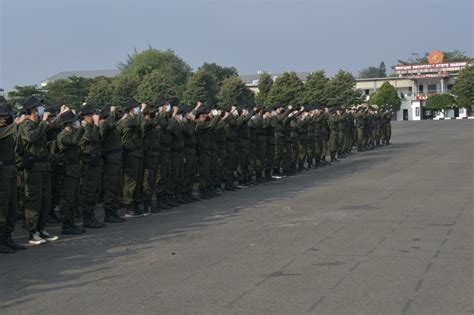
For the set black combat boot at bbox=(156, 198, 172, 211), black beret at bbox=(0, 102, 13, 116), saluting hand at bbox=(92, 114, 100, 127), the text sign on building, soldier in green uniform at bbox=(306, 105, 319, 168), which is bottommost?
black combat boot at bbox=(156, 198, 172, 211)

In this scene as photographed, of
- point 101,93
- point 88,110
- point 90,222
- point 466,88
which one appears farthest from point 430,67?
point 90,222

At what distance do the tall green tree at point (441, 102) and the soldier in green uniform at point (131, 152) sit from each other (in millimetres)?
79283

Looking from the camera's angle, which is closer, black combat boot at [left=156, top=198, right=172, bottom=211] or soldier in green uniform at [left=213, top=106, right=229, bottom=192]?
black combat boot at [left=156, top=198, right=172, bottom=211]

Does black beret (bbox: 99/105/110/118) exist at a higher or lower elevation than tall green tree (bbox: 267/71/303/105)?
lower

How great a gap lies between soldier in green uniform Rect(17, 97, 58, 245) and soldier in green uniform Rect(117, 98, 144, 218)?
239 centimetres

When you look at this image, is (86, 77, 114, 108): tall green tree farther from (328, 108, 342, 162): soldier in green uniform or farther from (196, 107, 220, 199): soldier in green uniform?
(196, 107, 220, 199): soldier in green uniform

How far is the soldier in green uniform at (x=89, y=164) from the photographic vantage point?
36.3 ft

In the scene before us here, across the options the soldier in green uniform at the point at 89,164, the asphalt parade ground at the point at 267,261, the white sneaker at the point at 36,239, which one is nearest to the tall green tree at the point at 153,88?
the asphalt parade ground at the point at 267,261

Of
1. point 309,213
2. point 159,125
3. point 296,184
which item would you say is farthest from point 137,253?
point 296,184

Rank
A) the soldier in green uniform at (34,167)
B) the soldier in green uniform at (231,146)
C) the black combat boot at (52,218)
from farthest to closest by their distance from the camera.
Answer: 1. the soldier in green uniform at (231,146)
2. the black combat boot at (52,218)
3. the soldier in green uniform at (34,167)

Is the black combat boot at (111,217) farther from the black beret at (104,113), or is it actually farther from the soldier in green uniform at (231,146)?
the soldier in green uniform at (231,146)

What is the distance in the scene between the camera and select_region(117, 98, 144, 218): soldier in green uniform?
12.1m

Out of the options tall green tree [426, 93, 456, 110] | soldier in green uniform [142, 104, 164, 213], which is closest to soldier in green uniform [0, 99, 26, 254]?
soldier in green uniform [142, 104, 164, 213]

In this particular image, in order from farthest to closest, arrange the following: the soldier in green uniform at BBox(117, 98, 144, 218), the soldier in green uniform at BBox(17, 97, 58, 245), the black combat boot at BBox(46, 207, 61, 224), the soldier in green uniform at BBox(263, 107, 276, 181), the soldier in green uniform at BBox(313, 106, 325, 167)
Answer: the soldier in green uniform at BBox(313, 106, 325, 167), the soldier in green uniform at BBox(263, 107, 276, 181), the soldier in green uniform at BBox(117, 98, 144, 218), the black combat boot at BBox(46, 207, 61, 224), the soldier in green uniform at BBox(17, 97, 58, 245)
